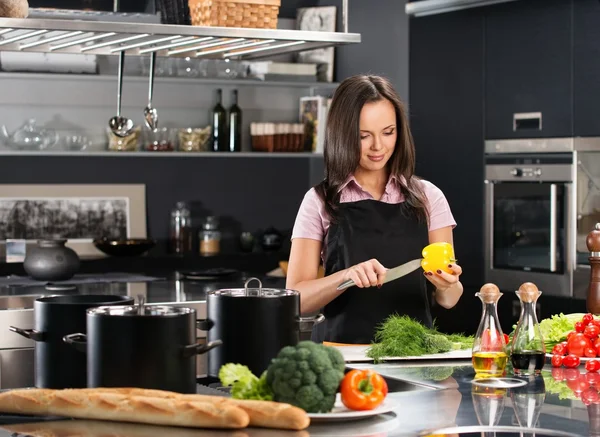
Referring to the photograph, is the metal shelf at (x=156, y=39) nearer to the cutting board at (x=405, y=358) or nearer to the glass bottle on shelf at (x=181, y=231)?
the cutting board at (x=405, y=358)

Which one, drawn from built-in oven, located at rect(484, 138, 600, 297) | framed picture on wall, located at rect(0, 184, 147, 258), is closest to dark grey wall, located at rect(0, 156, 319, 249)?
framed picture on wall, located at rect(0, 184, 147, 258)

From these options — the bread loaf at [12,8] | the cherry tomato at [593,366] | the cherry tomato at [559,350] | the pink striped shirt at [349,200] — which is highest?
the bread loaf at [12,8]

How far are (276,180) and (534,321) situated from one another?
4599 mm

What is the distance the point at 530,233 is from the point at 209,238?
1.96 m

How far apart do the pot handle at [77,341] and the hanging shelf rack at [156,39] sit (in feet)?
4.03

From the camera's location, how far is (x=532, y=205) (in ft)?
18.6

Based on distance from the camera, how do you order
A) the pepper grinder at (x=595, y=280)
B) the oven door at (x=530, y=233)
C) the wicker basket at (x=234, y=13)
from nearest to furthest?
1. the pepper grinder at (x=595, y=280)
2. the wicker basket at (x=234, y=13)
3. the oven door at (x=530, y=233)

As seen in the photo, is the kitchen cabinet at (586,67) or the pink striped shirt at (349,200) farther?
the kitchen cabinet at (586,67)

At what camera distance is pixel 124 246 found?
6.02m

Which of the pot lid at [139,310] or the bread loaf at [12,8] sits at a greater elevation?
the bread loaf at [12,8]

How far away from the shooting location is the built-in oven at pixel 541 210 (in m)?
5.38

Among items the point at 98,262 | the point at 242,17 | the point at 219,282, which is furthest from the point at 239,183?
the point at 242,17

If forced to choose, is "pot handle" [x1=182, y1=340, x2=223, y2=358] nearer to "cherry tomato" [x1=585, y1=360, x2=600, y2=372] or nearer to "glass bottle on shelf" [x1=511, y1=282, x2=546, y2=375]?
"glass bottle on shelf" [x1=511, y1=282, x2=546, y2=375]

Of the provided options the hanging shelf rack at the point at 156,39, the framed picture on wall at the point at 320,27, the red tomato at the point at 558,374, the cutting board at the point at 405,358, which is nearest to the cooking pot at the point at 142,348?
the cutting board at the point at 405,358
